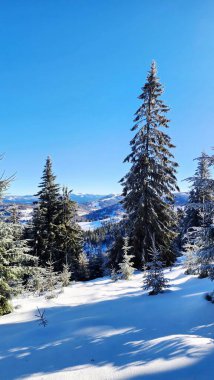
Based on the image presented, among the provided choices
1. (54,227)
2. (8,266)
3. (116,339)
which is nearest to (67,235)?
(54,227)

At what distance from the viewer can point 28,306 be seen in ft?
34.4

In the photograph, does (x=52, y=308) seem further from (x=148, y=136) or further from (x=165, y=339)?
(x=148, y=136)

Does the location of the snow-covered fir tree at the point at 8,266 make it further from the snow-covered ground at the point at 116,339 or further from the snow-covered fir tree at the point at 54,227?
the snow-covered fir tree at the point at 54,227

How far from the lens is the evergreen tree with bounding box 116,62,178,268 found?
780 inches

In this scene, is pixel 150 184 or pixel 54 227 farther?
pixel 54 227

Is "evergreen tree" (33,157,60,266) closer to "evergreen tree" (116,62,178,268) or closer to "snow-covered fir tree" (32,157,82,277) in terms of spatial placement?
"snow-covered fir tree" (32,157,82,277)

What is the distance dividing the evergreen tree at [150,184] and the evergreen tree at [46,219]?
326 inches

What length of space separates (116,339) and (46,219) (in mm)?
20761

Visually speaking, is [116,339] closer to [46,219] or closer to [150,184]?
[150,184]

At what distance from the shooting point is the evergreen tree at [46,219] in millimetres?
24969

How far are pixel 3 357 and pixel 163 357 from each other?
10.8 ft

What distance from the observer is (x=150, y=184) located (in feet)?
66.6

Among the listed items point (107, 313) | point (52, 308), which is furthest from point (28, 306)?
point (107, 313)

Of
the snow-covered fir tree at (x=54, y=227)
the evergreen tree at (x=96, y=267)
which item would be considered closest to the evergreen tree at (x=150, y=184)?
the snow-covered fir tree at (x=54, y=227)
